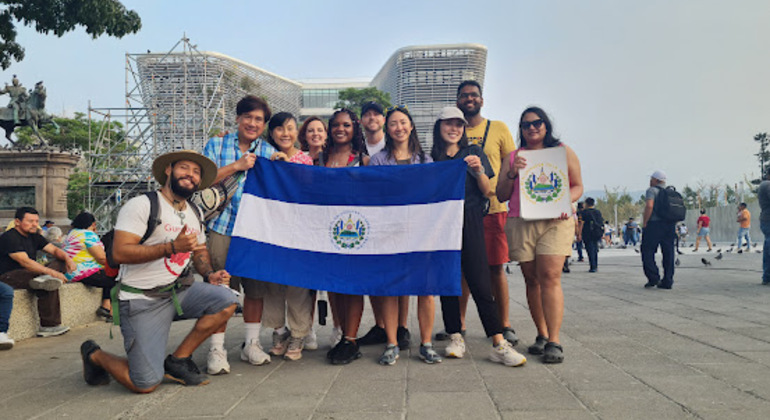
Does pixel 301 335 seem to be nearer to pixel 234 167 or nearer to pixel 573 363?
pixel 234 167

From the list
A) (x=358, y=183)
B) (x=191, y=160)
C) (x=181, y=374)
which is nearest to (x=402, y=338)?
(x=358, y=183)

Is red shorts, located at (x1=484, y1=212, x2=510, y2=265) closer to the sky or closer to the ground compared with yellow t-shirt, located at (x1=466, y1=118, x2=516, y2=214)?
closer to the ground

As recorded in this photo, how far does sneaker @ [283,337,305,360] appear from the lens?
14.0 ft

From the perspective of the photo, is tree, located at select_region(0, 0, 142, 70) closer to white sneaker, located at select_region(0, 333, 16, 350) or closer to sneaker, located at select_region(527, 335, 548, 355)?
white sneaker, located at select_region(0, 333, 16, 350)

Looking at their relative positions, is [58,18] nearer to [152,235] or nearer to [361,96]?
[152,235]

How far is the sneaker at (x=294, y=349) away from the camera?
426cm

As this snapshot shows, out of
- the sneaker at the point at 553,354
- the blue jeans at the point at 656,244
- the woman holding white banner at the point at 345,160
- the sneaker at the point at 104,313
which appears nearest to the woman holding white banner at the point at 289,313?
the woman holding white banner at the point at 345,160

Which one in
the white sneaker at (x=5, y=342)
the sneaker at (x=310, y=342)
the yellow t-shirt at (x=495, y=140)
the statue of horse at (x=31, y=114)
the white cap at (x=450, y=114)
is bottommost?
the white sneaker at (x=5, y=342)

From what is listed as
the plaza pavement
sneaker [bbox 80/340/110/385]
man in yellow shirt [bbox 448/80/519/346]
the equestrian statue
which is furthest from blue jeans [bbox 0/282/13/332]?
the equestrian statue

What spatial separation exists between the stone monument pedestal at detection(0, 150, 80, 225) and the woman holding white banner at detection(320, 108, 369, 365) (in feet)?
37.6

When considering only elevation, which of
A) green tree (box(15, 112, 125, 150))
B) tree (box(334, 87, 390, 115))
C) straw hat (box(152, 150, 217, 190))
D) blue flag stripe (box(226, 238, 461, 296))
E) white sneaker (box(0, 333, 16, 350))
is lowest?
white sneaker (box(0, 333, 16, 350))

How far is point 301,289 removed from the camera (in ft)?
14.4

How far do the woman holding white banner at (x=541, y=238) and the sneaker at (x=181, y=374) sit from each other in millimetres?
2485

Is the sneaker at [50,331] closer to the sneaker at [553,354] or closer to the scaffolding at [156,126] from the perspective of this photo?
the sneaker at [553,354]
